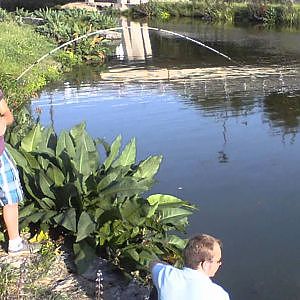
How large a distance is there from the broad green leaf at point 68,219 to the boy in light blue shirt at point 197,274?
1829 mm

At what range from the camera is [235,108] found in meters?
14.2

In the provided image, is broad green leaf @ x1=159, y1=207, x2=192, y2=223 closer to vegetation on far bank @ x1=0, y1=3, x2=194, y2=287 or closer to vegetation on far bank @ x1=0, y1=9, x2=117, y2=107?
vegetation on far bank @ x1=0, y1=3, x2=194, y2=287

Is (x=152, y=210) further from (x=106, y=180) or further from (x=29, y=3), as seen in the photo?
(x=29, y=3)

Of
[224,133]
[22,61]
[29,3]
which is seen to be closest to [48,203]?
[224,133]

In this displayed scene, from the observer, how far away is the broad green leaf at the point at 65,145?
6062 millimetres

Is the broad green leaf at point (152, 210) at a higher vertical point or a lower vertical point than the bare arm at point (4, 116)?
lower

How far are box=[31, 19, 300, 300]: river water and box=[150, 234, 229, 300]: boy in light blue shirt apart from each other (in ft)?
8.21

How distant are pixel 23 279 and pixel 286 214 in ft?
14.0

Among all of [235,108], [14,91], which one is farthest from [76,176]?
[235,108]

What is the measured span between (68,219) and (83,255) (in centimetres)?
41

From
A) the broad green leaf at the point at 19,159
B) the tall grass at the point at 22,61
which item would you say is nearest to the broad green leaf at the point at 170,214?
the broad green leaf at the point at 19,159

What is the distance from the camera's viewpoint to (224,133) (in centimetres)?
1190

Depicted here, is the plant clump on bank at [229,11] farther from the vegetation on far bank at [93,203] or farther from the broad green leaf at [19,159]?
the broad green leaf at [19,159]

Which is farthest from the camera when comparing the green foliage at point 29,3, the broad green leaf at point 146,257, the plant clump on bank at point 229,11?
the green foliage at point 29,3
